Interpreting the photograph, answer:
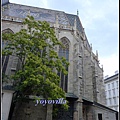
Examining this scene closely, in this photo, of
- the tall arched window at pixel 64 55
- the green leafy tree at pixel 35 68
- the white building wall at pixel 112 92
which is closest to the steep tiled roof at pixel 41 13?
the tall arched window at pixel 64 55

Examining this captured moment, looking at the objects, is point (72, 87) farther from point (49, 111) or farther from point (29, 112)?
point (29, 112)

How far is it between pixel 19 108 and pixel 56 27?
996 centimetres

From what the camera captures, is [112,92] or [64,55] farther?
[112,92]

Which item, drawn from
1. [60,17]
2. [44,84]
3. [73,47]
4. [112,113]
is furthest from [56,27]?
[112,113]

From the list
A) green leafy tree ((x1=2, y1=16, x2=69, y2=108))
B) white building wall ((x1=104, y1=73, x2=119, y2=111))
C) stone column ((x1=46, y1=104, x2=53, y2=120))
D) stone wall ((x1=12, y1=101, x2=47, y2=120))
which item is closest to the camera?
green leafy tree ((x1=2, y1=16, x2=69, y2=108))

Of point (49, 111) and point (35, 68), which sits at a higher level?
point (35, 68)

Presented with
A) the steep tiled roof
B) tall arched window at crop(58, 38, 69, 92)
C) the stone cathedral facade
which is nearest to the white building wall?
the stone cathedral facade

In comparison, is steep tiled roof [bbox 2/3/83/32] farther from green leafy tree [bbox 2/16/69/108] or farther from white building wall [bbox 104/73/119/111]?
white building wall [bbox 104/73/119/111]

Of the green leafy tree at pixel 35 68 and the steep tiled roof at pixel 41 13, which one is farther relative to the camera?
the steep tiled roof at pixel 41 13

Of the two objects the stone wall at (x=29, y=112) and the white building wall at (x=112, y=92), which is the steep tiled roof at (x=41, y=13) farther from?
the white building wall at (x=112, y=92)

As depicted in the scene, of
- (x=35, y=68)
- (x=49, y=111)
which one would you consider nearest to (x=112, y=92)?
(x=49, y=111)

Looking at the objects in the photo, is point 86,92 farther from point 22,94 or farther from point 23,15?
point 23,15

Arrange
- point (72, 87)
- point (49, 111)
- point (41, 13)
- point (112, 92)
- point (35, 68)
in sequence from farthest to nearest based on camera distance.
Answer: point (112, 92), point (41, 13), point (72, 87), point (49, 111), point (35, 68)

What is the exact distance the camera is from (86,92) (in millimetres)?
15211
